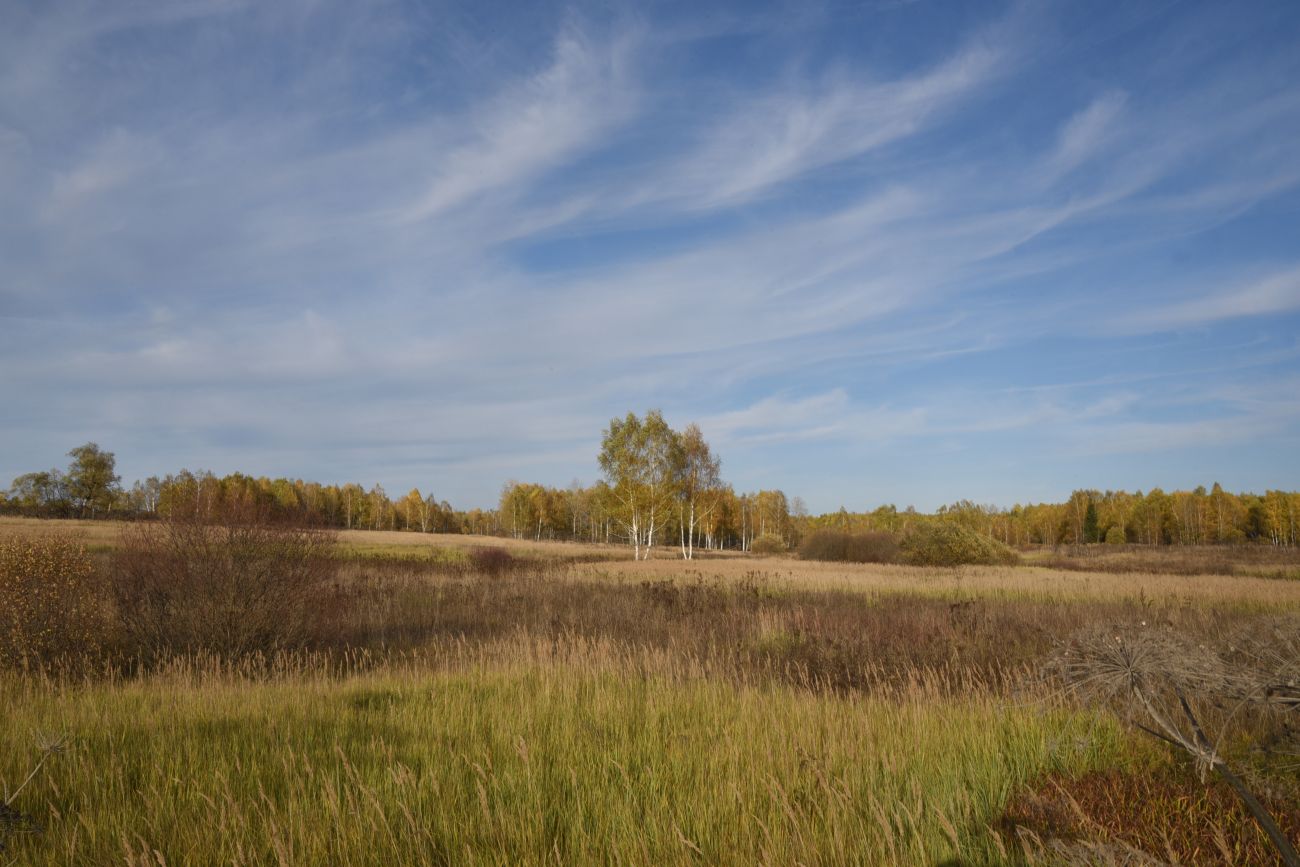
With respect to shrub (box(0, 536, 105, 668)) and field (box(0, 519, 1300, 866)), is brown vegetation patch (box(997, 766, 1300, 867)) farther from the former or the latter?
shrub (box(0, 536, 105, 668))

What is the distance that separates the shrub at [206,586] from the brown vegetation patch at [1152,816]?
29.2ft

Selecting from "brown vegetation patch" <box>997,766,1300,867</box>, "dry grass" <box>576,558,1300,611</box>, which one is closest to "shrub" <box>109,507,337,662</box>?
"brown vegetation patch" <box>997,766,1300,867</box>

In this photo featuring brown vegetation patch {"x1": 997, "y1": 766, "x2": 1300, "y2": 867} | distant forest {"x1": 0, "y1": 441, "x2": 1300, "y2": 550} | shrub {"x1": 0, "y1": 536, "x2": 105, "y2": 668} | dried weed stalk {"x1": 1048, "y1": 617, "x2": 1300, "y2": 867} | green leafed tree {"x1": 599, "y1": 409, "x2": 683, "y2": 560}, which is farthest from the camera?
distant forest {"x1": 0, "y1": 441, "x2": 1300, "y2": 550}

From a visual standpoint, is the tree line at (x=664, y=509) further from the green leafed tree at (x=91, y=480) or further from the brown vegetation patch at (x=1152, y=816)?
the brown vegetation patch at (x=1152, y=816)

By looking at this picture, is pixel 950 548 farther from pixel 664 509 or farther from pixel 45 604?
pixel 45 604

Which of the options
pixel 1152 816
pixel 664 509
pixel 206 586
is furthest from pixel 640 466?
pixel 1152 816

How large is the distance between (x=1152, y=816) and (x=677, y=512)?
149 feet

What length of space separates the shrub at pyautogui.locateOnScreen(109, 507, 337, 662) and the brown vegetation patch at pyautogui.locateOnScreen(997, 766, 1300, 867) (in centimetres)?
891

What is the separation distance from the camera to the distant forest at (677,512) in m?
56.3

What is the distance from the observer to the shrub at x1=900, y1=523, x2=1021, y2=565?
36.7m

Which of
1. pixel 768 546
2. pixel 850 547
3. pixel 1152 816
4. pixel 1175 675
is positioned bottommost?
pixel 768 546

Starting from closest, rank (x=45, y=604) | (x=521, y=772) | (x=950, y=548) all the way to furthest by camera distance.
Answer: (x=521, y=772), (x=45, y=604), (x=950, y=548)

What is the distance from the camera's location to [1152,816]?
10.4 ft

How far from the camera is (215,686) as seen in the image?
6328 millimetres
